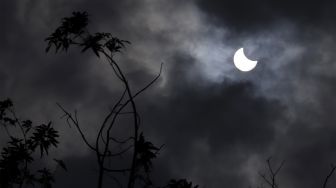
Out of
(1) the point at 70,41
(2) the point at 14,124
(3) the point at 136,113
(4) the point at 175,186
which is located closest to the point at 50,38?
(1) the point at 70,41

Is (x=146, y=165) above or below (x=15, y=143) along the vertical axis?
below

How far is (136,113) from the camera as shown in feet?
41.2

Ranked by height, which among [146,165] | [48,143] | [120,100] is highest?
[48,143]

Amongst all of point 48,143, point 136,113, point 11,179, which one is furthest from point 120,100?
point 11,179

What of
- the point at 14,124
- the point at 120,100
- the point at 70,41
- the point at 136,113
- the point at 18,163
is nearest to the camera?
the point at 136,113

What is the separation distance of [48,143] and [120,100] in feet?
16.7

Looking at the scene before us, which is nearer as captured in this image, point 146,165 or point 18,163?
point 146,165

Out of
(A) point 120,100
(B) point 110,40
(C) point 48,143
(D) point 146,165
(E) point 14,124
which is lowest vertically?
(D) point 146,165

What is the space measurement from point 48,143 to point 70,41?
462cm

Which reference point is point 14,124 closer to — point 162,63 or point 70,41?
point 70,41

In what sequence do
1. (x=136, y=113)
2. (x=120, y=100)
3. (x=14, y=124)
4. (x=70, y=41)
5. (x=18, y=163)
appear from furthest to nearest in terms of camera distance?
1. (x=14, y=124)
2. (x=18, y=163)
3. (x=70, y=41)
4. (x=120, y=100)
5. (x=136, y=113)

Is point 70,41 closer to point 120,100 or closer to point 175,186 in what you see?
point 120,100

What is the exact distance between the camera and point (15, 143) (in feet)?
57.4

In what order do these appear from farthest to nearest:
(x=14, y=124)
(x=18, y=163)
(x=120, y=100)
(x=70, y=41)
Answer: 1. (x=14, y=124)
2. (x=18, y=163)
3. (x=70, y=41)
4. (x=120, y=100)
